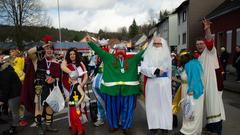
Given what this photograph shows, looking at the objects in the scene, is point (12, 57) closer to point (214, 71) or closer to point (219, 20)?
point (214, 71)

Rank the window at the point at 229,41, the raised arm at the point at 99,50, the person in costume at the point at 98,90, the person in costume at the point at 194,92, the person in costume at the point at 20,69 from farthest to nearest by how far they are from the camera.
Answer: the window at the point at 229,41 → the person in costume at the point at 20,69 → the person in costume at the point at 98,90 → the raised arm at the point at 99,50 → the person in costume at the point at 194,92

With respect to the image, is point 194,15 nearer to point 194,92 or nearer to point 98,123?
point 98,123

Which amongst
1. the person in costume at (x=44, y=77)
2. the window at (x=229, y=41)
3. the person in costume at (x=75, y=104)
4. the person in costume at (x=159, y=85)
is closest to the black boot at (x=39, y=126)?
the person in costume at (x=44, y=77)

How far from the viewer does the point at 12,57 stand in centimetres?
810

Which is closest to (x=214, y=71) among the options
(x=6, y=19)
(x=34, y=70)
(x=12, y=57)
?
(x=34, y=70)

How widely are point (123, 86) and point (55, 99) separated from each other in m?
1.44

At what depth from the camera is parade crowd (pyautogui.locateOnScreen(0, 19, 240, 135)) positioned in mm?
6840

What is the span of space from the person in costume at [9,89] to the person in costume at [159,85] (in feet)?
9.08

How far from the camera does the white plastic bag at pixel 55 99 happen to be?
7.57 meters

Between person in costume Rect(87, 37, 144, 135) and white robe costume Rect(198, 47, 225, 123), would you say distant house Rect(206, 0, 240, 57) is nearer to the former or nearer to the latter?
person in costume Rect(87, 37, 144, 135)

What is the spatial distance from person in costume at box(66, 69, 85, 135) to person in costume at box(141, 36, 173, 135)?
4.39 feet

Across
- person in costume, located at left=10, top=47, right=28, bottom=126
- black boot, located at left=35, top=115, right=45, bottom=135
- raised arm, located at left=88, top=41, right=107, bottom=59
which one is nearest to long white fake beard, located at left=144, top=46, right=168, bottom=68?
raised arm, located at left=88, top=41, right=107, bottom=59

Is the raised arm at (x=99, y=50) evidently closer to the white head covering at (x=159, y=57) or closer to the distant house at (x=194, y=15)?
the white head covering at (x=159, y=57)

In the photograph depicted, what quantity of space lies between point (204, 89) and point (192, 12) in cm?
3422
